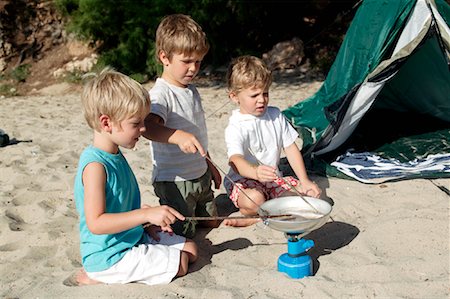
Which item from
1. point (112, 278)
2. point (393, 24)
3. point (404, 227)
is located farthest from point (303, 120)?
point (112, 278)

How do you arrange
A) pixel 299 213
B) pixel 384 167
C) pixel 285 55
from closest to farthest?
pixel 299 213, pixel 384 167, pixel 285 55

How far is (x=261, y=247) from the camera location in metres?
2.65

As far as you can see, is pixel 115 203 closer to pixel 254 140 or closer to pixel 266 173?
pixel 266 173

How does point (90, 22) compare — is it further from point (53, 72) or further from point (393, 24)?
point (393, 24)

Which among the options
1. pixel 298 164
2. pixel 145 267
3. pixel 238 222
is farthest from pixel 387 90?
pixel 145 267

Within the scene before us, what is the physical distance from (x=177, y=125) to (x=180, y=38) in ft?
1.31

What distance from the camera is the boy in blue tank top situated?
2119 millimetres

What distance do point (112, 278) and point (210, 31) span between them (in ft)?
18.7

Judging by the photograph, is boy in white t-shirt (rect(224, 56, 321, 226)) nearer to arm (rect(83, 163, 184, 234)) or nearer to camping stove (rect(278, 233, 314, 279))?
camping stove (rect(278, 233, 314, 279))

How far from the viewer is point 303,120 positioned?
13.9 ft

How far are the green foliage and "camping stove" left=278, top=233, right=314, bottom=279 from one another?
5148 millimetres

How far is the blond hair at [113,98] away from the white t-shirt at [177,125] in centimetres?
40

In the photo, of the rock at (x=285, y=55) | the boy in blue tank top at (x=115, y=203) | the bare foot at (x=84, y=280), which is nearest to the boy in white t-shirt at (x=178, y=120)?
the boy in blue tank top at (x=115, y=203)

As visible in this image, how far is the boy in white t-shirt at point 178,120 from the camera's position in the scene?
8.46 feet
